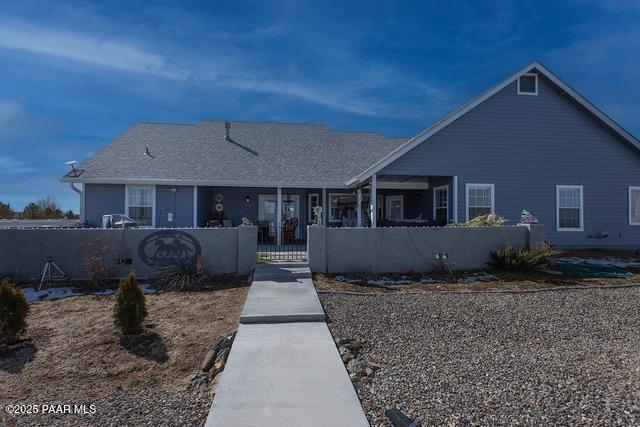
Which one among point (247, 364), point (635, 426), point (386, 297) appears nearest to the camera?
point (635, 426)

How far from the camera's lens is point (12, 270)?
9562 mm

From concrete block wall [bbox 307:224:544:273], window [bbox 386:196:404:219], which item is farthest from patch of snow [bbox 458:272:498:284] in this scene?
window [bbox 386:196:404:219]

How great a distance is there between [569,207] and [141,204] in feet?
53.3

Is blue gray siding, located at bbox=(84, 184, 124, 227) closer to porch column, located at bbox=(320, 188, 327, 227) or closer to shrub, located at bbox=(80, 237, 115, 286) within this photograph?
shrub, located at bbox=(80, 237, 115, 286)

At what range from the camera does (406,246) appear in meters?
10.4

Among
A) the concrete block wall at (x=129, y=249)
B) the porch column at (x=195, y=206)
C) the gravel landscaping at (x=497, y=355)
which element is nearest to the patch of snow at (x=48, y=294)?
the concrete block wall at (x=129, y=249)

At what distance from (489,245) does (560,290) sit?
2.37 m

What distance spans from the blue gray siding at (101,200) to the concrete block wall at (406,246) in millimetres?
8953

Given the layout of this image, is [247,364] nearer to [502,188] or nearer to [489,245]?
[489,245]

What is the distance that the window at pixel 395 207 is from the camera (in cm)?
1855

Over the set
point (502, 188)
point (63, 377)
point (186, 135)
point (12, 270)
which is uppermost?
point (186, 135)

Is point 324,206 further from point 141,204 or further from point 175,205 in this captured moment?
point 141,204

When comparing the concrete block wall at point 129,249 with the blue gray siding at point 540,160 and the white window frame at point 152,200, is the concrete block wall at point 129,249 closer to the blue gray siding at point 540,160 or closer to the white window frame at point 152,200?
the white window frame at point 152,200

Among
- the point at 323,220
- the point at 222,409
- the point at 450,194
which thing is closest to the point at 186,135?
the point at 323,220
